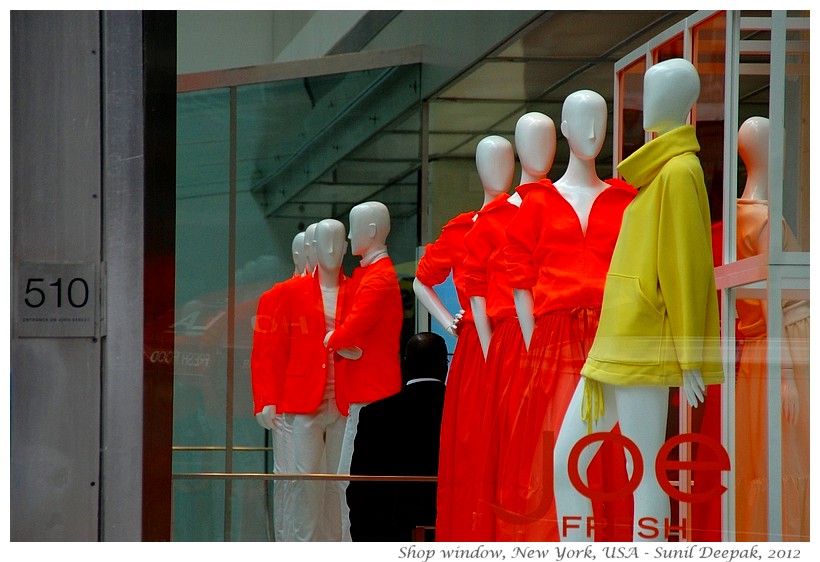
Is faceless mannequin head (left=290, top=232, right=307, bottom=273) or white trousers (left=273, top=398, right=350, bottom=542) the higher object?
faceless mannequin head (left=290, top=232, right=307, bottom=273)

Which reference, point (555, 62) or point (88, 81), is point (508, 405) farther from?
point (88, 81)

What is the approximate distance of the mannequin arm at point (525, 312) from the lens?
4.68 metres

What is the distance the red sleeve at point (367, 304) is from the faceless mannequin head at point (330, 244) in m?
0.10

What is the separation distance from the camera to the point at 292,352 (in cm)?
480

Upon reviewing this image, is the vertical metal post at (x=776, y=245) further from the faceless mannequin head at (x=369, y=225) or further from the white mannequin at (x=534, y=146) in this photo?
the faceless mannequin head at (x=369, y=225)

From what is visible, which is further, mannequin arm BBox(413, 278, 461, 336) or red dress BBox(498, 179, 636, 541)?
mannequin arm BBox(413, 278, 461, 336)

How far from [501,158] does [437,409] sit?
85 centimetres

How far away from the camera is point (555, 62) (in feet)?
15.4

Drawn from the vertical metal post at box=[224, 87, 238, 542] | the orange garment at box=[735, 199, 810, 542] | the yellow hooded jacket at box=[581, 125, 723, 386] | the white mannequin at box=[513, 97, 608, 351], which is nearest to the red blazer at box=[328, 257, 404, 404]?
the vertical metal post at box=[224, 87, 238, 542]

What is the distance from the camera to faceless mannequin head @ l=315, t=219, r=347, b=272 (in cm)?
473

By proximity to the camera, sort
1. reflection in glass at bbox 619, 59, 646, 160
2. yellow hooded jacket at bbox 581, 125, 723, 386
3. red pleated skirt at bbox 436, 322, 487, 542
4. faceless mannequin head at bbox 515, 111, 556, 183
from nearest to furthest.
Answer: yellow hooded jacket at bbox 581, 125, 723, 386 → reflection in glass at bbox 619, 59, 646, 160 → faceless mannequin head at bbox 515, 111, 556, 183 → red pleated skirt at bbox 436, 322, 487, 542

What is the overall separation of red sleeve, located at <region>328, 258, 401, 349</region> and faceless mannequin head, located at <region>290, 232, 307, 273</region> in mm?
184

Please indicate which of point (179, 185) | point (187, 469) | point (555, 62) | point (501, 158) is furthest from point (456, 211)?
point (187, 469)

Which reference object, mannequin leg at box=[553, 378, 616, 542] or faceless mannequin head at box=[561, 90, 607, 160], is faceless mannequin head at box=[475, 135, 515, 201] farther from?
mannequin leg at box=[553, 378, 616, 542]
